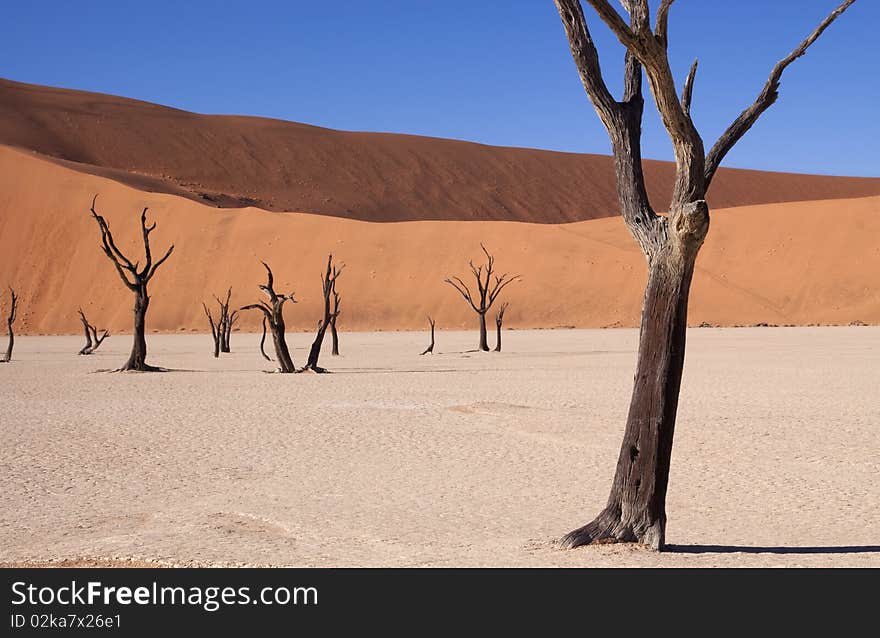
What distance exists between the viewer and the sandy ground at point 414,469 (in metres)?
8.53

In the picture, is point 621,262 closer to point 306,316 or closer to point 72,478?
point 306,316

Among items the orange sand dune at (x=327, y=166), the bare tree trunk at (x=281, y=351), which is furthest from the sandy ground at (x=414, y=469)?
the orange sand dune at (x=327, y=166)

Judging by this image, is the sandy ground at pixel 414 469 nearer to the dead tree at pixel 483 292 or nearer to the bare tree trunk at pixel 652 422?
the bare tree trunk at pixel 652 422

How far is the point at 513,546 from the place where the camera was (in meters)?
8.52

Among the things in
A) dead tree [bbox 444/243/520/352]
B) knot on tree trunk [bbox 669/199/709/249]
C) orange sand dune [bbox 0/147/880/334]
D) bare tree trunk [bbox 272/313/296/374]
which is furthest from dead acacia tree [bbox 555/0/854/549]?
orange sand dune [bbox 0/147/880/334]

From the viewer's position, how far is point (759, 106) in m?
7.87

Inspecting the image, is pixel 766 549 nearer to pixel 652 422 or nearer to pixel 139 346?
pixel 652 422

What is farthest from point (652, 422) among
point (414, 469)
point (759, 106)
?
point (414, 469)

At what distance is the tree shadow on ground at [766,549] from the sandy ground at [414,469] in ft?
0.10

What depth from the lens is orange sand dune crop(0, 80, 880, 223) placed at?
124562mm

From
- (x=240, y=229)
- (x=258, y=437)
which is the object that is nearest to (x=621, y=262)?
(x=240, y=229)

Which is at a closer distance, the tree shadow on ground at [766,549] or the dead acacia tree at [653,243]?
the dead acacia tree at [653,243]

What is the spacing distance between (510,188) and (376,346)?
9611cm

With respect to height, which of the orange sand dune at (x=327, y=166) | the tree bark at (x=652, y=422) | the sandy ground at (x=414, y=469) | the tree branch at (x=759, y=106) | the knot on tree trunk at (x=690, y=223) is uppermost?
the orange sand dune at (x=327, y=166)
